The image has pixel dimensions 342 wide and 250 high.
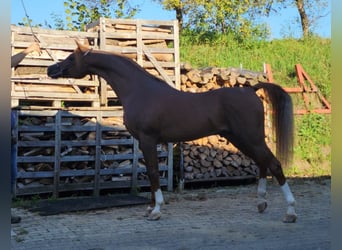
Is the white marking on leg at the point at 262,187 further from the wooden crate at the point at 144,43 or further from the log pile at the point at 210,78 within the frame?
the log pile at the point at 210,78

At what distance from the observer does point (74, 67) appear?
564cm

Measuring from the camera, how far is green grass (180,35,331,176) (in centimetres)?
966

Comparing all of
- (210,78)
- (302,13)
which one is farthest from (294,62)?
(302,13)

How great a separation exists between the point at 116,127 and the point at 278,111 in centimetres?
280

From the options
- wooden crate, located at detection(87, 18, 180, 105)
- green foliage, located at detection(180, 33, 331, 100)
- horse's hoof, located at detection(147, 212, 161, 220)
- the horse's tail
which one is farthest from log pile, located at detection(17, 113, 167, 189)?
green foliage, located at detection(180, 33, 331, 100)

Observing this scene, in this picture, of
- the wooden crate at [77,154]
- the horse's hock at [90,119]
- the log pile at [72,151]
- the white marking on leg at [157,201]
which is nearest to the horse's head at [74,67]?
the horse's hock at [90,119]

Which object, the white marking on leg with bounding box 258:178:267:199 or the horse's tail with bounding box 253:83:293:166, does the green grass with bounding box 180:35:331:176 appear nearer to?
the white marking on leg with bounding box 258:178:267:199

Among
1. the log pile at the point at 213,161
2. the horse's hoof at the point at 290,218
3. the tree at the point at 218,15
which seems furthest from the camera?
the tree at the point at 218,15

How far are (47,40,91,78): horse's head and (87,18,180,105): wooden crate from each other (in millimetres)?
1403

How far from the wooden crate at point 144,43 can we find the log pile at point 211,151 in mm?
419

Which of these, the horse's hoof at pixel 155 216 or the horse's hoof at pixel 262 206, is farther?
the horse's hoof at pixel 262 206

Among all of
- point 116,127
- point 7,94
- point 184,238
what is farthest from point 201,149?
point 7,94

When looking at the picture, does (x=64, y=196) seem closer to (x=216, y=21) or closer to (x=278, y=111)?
(x=278, y=111)

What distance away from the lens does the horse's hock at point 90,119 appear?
6559 mm
